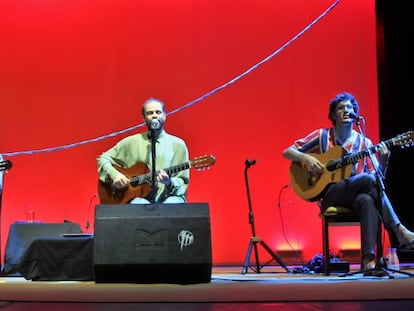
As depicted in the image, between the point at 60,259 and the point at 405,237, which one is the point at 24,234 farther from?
the point at 405,237

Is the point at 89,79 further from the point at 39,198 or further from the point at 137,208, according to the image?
the point at 137,208

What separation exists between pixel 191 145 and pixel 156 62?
32.5 inches

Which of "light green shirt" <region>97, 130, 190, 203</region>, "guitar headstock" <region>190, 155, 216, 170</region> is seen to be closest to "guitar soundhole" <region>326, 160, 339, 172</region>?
"guitar headstock" <region>190, 155, 216, 170</region>

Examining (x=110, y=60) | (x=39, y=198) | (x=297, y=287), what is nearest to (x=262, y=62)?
(x=110, y=60)

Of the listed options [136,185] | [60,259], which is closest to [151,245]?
[136,185]

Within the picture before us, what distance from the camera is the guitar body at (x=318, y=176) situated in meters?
3.66

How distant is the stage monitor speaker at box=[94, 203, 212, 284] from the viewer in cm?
288

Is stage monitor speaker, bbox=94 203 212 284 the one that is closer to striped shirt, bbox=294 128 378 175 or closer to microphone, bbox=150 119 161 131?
microphone, bbox=150 119 161 131

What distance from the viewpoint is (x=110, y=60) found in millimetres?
5270

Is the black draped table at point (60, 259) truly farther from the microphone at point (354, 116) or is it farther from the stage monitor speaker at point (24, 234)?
the microphone at point (354, 116)

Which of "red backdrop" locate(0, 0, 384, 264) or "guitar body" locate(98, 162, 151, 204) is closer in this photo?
"guitar body" locate(98, 162, 151, 204)

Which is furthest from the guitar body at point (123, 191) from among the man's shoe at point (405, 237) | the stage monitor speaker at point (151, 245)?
the man's shoe at point (405, 237)

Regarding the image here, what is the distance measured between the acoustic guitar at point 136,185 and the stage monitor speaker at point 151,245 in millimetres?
563

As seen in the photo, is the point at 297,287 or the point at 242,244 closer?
the point at 297,287
